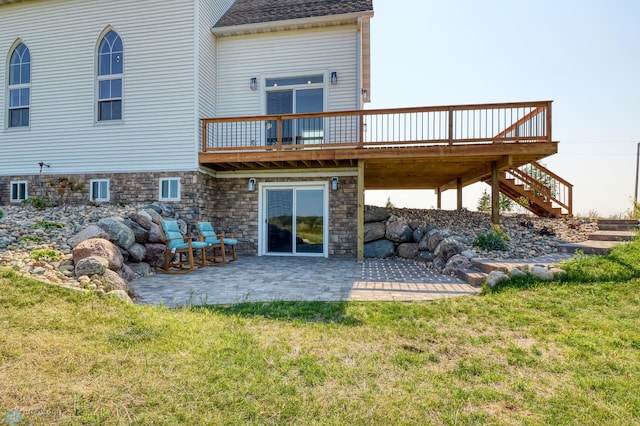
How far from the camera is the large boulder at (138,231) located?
673 cm

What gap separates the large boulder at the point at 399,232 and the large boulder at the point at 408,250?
15 centimetres

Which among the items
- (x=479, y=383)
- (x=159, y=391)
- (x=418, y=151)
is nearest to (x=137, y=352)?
(x=159, y=391)

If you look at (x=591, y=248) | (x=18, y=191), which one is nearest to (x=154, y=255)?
(x=18, y=191)

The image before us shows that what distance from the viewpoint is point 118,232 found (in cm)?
604

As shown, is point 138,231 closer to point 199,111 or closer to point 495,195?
point 199,111

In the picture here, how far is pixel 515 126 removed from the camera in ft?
27.1

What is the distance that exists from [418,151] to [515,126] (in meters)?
2.66

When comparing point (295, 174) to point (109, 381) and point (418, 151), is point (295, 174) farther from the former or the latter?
point (109, 381)

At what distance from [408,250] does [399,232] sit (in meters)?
0.54

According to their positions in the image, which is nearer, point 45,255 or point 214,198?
point 45,255

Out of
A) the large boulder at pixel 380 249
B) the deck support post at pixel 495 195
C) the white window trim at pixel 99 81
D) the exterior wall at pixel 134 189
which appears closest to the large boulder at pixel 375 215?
the large boulder at pixel 380 249

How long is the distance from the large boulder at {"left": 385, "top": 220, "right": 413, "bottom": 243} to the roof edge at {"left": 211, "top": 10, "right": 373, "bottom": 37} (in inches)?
225

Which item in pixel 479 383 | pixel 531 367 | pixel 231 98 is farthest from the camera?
pixel 231 98

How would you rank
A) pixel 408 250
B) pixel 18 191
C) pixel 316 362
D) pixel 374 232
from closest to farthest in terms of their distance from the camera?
pixel 316 362 → pixel 408 250 → pixel 374 232 → pixel 18 191
